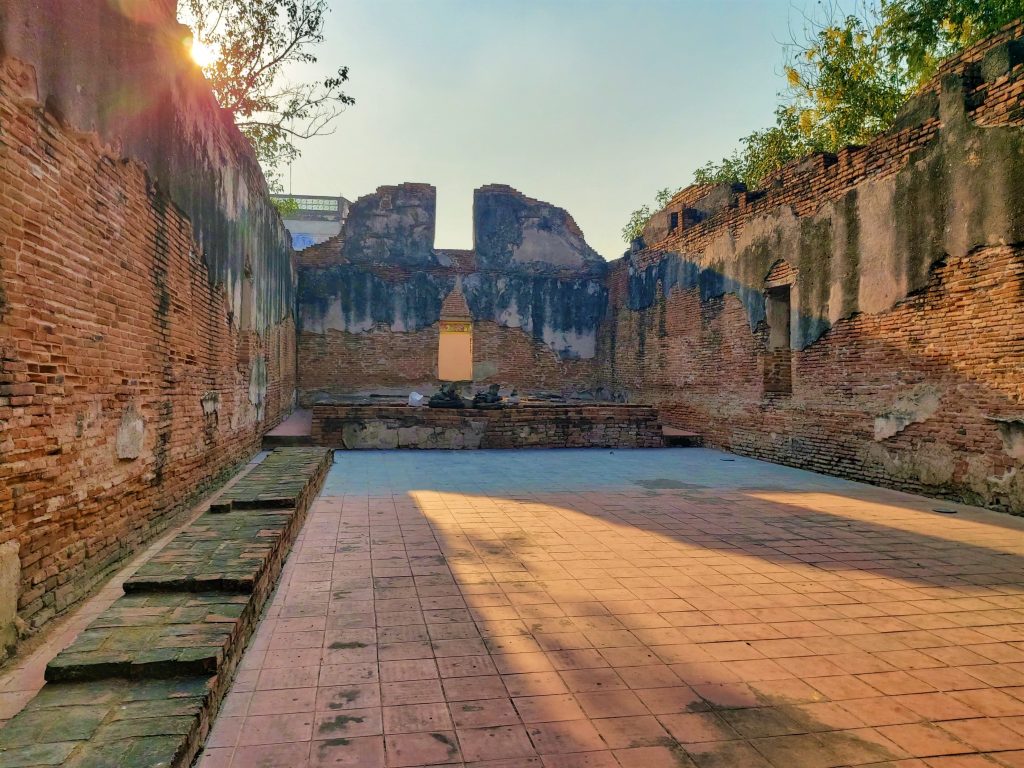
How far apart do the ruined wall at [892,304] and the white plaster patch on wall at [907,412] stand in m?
0.02

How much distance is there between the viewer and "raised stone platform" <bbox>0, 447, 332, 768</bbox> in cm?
185

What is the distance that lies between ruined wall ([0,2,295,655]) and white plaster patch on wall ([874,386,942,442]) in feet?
24.0

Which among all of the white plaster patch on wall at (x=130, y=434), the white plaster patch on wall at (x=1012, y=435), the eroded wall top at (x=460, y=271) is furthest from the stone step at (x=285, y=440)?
the white plaster patch on wall at (x=1012, y=435)

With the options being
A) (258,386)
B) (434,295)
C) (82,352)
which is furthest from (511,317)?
(82,352)

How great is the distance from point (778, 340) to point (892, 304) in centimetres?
233

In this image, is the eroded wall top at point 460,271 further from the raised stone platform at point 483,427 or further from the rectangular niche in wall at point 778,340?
the rectangular niche in wall at point 778,340

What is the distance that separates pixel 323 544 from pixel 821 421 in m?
6.60

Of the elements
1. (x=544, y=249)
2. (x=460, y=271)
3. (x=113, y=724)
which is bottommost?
(x=113, y=724)

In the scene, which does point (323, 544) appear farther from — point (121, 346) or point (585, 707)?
point (585, 707)

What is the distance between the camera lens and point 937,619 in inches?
132

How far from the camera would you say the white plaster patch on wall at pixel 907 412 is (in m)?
6.73

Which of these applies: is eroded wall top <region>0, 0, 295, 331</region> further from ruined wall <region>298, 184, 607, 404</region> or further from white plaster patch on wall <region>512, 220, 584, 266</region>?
white plaster patch on wall <region>512, 220, 584, 266</region>

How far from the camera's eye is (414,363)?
1614 cm

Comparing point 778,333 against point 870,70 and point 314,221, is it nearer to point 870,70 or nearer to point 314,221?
point 870,70
